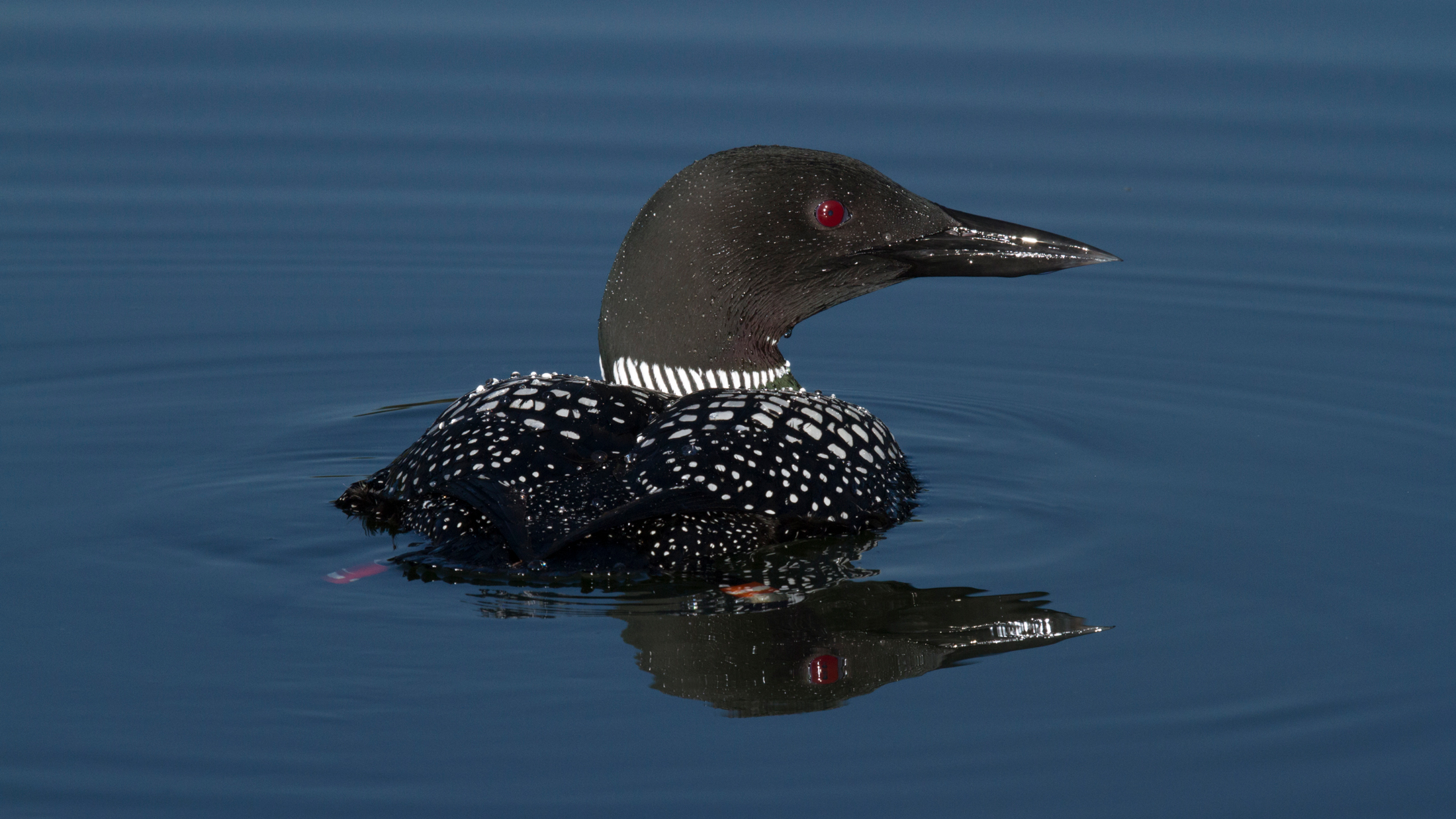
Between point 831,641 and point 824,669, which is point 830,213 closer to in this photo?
point 831,641

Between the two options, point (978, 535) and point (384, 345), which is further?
point (384, 345)

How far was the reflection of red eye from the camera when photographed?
4.25m

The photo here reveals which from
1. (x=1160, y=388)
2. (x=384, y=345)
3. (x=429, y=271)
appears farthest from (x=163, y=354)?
(x=1160, y=388)

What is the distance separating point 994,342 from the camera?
5.70 m

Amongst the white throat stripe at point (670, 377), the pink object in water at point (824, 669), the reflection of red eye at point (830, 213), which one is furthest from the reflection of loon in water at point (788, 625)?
the reflection of red eye at point (830, 213)

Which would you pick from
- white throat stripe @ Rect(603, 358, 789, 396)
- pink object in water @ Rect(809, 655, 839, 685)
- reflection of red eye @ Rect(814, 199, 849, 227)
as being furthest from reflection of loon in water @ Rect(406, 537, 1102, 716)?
reflection of red eye @ Rect(814, 199, 849, 227)

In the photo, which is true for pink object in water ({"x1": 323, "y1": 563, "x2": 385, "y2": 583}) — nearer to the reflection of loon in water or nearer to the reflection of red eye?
the reflection of loon in water

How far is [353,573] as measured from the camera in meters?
3.65

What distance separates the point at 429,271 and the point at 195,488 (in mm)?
2133

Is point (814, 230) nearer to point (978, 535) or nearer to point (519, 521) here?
point (978, 535)

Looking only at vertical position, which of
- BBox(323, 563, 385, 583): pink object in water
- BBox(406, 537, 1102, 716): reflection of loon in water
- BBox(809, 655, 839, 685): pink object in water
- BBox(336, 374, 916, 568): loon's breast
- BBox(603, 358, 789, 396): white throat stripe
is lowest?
BBox(809, 655, 839, 685): pink object in water

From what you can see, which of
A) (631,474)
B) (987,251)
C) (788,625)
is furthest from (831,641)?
(987,251)

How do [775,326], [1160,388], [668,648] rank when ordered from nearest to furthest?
1. [668,648]
2. [775,326]
3. [1160,388]

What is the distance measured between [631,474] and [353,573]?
1.92 feet
